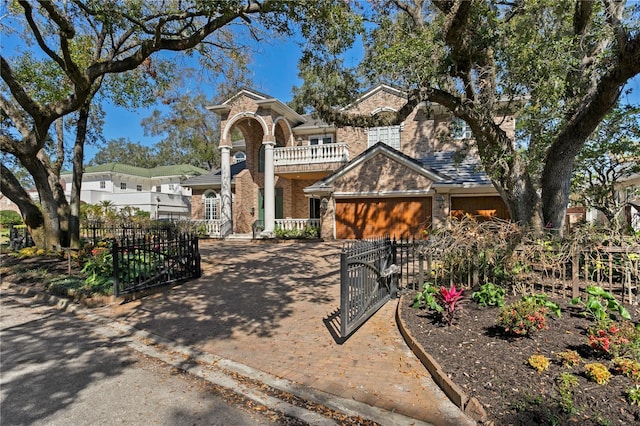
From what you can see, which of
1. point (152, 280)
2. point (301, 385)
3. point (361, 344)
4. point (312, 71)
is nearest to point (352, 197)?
point (312, 71)

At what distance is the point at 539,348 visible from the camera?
159 inches

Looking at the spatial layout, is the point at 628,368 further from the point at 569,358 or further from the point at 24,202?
the point at 24,202

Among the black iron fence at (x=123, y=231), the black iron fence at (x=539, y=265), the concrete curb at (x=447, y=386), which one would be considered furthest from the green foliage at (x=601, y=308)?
the black iron fence at (x=123, y=231)

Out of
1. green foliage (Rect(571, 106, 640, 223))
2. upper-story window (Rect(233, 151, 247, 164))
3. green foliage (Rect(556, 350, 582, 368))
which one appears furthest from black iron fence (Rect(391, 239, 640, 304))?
upper-story window (Rect(233, 151, 247, 164))

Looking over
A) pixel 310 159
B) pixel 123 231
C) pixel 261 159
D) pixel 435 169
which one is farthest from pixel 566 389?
pixel 261 159

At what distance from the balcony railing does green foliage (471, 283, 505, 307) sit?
1475 cm

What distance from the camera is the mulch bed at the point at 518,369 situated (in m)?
2.92

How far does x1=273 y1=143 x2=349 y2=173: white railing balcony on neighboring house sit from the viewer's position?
787 inches

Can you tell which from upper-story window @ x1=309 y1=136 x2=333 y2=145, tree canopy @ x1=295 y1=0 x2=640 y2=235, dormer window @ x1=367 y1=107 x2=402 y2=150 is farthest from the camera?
upper-story window @ x1=309 y1=136 x2=333 y2=145

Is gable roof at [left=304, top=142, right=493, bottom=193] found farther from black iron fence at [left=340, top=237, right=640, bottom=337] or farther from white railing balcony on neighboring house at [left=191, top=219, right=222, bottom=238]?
black iron fence at [left=340, top=237, right=640, bottom=337]

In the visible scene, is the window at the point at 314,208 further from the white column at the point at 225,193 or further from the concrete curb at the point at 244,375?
the concrete curb at the point at 244,375

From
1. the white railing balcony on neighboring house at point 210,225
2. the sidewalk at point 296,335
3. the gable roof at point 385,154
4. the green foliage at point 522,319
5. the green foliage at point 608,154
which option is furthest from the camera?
the white railing balcony on neighboring house at point 210,225

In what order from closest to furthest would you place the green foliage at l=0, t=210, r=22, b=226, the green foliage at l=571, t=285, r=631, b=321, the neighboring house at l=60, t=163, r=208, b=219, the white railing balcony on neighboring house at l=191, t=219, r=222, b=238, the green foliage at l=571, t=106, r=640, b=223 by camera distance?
the green foliage at l=571, t=285, r=631, b=321
the green foliage at l=571, t=106, r=640, b=223
the white railing balcony on neighboring house at l=191, t=219, r=222, b=238
the green foliage at l=0, t=210, r=22, b=226
the neighboring house at l=60, t=163, r=208, b=219

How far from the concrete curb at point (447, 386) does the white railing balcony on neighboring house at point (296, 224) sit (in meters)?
15.3
